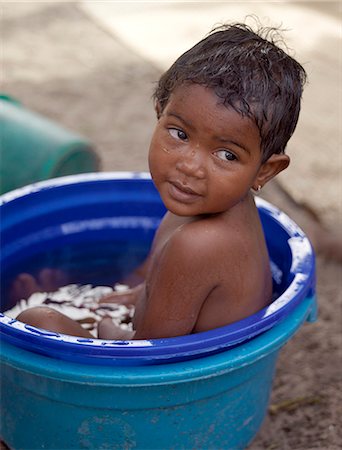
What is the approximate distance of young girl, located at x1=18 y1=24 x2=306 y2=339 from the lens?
4.82 feet

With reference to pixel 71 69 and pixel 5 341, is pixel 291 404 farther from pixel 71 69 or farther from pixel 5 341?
pixel 71 69

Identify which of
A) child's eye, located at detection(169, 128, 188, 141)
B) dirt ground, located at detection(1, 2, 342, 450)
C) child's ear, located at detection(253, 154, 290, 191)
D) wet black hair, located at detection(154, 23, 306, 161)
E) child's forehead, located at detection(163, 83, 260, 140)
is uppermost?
wet black hair, located at detection(154, 23, 306, 161)

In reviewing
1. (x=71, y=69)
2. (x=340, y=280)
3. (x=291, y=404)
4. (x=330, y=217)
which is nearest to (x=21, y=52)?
(x=71, y=69)

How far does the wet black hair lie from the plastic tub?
37 centimetres

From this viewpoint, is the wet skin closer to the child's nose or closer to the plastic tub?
the child's nose

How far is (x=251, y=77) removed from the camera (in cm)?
147

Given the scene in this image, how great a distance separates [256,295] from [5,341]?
0.54m

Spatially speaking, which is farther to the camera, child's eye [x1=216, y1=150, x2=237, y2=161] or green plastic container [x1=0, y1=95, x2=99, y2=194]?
green plastic container [x1=0, y1=95, x2=99, y2=194]

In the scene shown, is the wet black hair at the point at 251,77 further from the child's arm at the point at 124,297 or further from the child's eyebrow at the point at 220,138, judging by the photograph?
the child's arm at the point at 124,297

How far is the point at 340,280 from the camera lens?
245 cm

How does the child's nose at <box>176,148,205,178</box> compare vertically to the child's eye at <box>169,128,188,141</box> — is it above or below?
below

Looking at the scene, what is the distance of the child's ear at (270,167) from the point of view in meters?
1.58

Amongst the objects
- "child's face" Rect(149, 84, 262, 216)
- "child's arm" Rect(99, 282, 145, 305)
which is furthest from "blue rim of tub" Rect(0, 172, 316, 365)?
"child's arm" Rect(99, 282, 145, 305)

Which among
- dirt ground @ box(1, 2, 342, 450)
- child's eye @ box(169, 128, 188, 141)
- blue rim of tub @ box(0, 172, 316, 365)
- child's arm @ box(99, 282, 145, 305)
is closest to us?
blue rim of tub @ box(0, 172, 316, 365)
